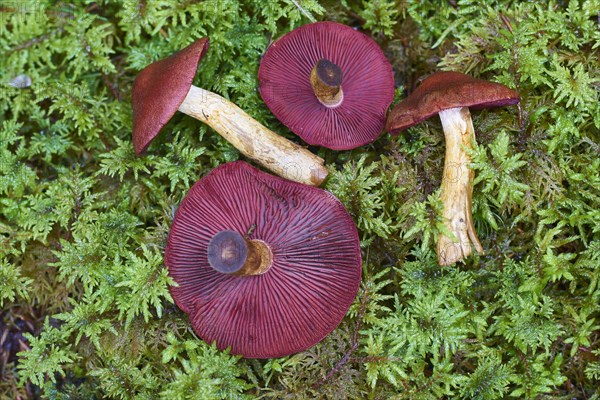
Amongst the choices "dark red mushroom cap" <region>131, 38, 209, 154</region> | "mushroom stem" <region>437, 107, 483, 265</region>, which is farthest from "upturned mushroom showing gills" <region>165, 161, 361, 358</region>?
"mushroom stem" <region>437, 107, 483, 265</region>

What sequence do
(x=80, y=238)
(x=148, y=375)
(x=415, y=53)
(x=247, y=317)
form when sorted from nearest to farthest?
(x=247, y=317)
(x=148, y=375)
(x=80, y=238)
(x=415, y=53)

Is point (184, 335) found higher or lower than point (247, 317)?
lower

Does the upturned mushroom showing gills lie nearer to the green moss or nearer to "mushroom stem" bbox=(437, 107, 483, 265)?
the green moss

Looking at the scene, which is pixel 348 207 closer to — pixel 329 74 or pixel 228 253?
pixel 329 74

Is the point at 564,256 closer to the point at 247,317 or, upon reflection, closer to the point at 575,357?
the point at 575,357

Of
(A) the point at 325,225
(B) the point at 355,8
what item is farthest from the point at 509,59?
(A) the point at 325,225
